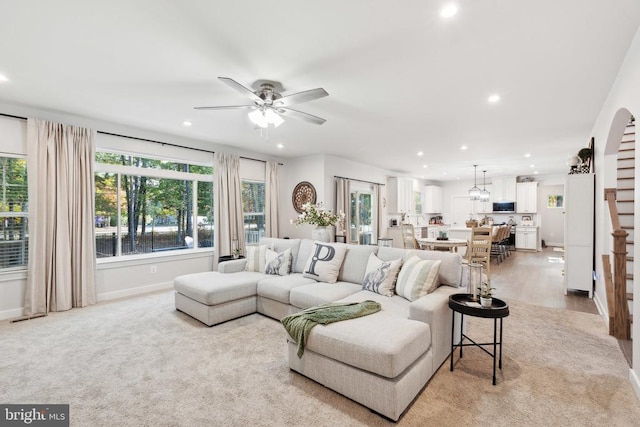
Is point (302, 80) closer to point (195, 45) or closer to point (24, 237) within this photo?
point (195, 45)

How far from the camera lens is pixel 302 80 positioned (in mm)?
2975

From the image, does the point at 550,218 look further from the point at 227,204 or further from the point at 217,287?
the point at 217,287

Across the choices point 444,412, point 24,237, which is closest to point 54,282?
point 24,237

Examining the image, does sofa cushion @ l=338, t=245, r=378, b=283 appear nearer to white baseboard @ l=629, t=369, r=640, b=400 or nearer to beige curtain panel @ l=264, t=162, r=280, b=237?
white baseboard @ l=629, t=369, r=640, b=400

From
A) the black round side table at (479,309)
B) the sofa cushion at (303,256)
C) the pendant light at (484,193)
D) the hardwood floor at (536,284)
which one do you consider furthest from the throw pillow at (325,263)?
the pendant light at (484,193)

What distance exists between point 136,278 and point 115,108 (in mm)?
2580

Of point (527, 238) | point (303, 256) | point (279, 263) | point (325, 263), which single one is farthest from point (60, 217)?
point (527, 238)

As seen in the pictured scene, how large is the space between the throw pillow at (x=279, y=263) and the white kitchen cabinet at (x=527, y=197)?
9.54 metres

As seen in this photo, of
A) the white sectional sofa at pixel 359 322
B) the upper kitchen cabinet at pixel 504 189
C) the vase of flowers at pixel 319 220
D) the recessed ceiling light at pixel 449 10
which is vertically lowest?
the white sectional sofa at pixel 359 322

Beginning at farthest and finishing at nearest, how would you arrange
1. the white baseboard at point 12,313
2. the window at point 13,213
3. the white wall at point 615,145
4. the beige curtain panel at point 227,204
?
1. the beige curtain panel at point 227,204
2. the window at point 13,213
3. the white baseboard at point 12,313
4. the white wall at point 615,145

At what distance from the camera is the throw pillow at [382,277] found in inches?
119

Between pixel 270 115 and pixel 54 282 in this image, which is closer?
pixel 270 115

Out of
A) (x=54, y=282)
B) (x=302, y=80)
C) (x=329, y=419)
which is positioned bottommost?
(x=329, y=419)

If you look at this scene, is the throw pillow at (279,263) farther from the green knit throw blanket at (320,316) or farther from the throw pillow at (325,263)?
the green knit throw blanket at (320,316)
